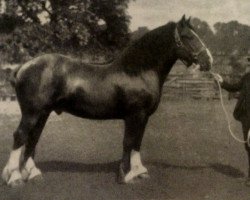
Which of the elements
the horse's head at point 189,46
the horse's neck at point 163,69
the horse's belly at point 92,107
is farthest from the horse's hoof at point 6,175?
the horse's head at point 189,46

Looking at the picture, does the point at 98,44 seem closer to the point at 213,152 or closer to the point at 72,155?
the point at 72,155

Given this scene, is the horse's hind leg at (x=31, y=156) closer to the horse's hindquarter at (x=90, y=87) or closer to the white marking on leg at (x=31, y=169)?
the white marking on leg at (x=31, y=169)

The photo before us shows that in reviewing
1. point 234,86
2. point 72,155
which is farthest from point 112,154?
point 234,86

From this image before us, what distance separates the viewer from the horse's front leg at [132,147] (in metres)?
3.33

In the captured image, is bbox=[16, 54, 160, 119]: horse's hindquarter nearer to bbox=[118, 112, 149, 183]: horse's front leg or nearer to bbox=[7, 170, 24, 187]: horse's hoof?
bbox=[118, 112, 149, 183]: horse's front leg

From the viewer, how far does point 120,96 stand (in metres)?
3.31

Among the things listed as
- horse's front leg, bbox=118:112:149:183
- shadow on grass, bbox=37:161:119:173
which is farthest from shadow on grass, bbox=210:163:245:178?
shadow on grass, bbox=37:161:119:173

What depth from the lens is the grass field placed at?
10.5ft

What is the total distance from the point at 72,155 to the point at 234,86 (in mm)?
1615

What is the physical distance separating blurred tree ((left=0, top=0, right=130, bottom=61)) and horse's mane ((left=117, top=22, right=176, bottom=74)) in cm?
53

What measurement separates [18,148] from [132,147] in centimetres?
83

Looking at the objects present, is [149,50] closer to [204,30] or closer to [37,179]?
[204,30]

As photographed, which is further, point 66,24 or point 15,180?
point 66,24

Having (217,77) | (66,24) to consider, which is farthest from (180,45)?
(66,24)
